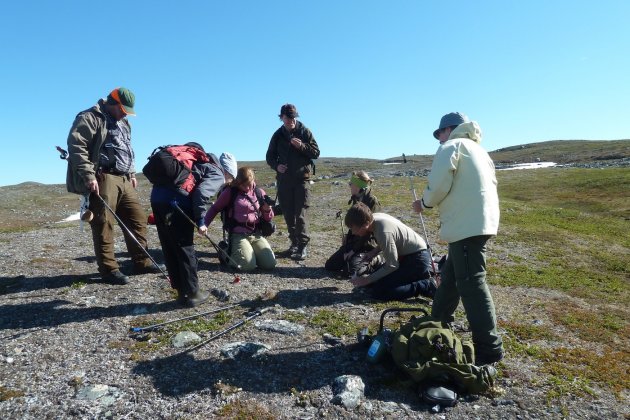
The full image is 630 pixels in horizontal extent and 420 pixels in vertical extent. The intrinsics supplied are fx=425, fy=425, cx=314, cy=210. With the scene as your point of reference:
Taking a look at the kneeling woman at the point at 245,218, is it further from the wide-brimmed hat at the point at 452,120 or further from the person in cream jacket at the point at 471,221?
the person in cream jacket at the point at 471,221

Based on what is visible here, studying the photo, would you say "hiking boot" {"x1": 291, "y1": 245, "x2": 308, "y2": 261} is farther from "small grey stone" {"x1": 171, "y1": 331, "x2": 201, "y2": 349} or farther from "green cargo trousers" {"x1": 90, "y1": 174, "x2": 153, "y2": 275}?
"small grey stone" {"x1": 171, "y1": 331, "x2": 201, "y2": 349}

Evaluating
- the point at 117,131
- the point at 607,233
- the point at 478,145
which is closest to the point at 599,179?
the point at 607,233

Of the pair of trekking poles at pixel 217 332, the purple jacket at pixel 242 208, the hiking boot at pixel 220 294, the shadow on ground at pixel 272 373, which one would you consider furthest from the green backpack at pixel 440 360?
the purple jacket at pixel 242 208

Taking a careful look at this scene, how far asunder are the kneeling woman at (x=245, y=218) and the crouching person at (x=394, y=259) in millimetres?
2959

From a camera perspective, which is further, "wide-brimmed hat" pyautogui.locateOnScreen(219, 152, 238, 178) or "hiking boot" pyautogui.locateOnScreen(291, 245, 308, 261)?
"hiking boot" pyautogui.locateOnScreen(291, 245, 308, 261)

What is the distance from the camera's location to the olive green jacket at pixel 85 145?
309 inches

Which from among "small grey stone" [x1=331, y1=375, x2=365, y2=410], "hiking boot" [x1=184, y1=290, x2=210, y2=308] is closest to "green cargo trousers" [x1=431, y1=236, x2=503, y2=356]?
"small grey stone" [x1=331, y1=375, x2=365, y2=410]

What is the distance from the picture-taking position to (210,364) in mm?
5793

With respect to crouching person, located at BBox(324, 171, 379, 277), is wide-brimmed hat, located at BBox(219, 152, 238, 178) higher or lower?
higher

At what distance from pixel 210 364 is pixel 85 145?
495 cm

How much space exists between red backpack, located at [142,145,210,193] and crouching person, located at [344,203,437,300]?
10.1 feet

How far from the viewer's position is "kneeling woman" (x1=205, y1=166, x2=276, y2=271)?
1022 centimetres

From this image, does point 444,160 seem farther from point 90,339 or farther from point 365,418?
point 90,339

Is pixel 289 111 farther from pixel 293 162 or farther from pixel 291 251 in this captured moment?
pixel 291 251
